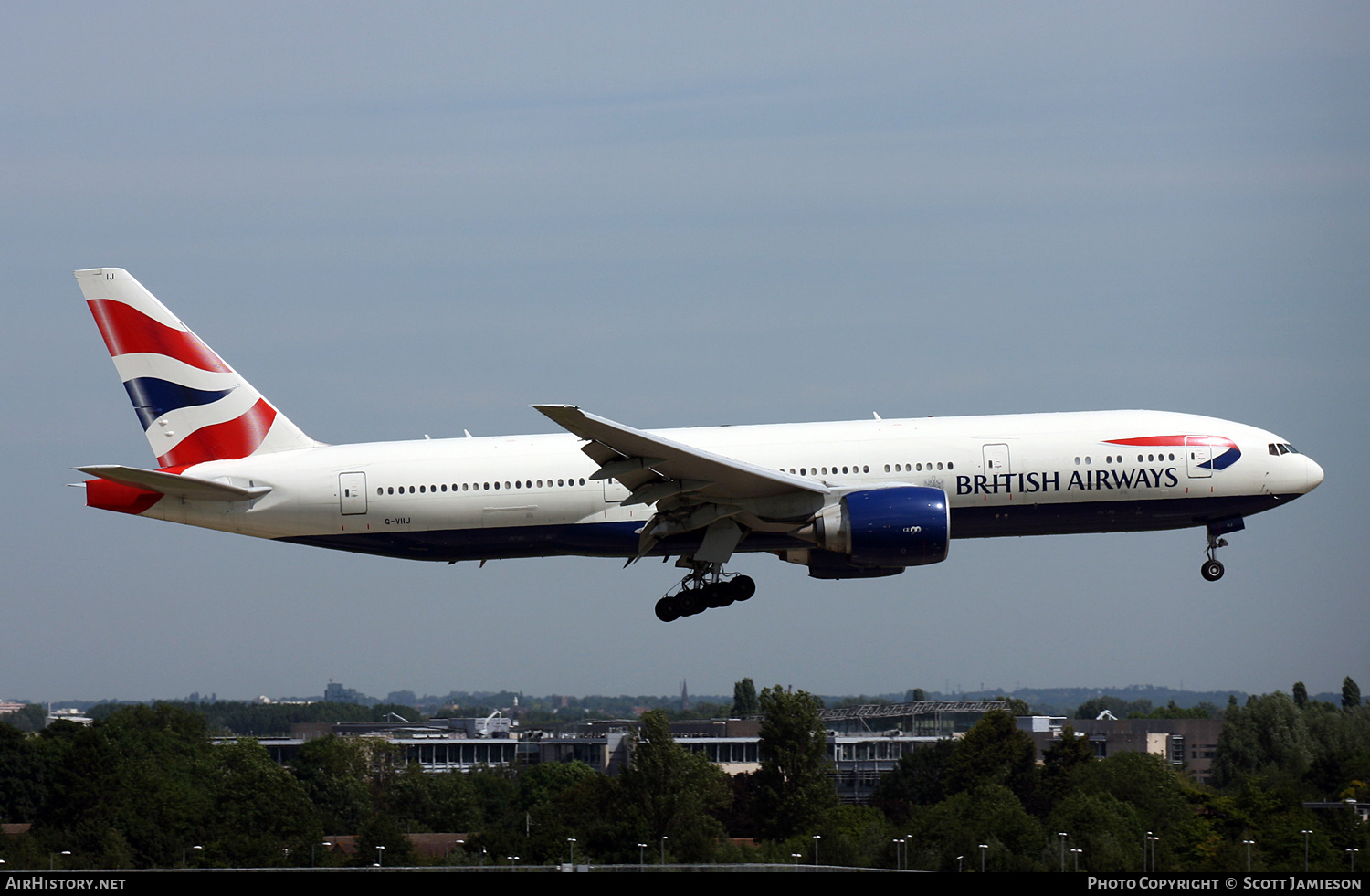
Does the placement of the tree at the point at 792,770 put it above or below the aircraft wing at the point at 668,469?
below

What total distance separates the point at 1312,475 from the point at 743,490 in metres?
15.2

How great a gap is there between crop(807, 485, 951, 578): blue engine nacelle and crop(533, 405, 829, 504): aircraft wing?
85 cm

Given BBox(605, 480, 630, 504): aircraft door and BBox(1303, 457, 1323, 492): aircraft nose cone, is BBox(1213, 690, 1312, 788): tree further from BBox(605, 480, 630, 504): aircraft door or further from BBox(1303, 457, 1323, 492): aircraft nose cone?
BBox(605, 480, 630, 504): aircraft door

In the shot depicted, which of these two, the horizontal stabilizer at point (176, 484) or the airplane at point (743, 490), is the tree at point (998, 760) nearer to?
the airplane at point (743, 490)

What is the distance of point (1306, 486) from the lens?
131 feet

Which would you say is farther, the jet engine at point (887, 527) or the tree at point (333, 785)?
the tree at point (333, 785)

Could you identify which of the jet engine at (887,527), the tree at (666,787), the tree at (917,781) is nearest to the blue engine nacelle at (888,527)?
the jet engine at (887,527)

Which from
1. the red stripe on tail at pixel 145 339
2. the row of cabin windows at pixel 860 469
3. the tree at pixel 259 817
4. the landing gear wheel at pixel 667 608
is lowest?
the tree at pixel 259 817

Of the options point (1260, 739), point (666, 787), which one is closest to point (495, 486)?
point (666, 787)

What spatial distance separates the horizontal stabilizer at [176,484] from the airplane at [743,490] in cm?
5

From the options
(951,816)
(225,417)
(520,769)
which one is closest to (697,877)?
(225,417)

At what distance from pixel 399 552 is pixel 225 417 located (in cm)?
625

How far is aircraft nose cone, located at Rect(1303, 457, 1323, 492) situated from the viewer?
131ft

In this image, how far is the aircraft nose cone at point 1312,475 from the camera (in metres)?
40.0
